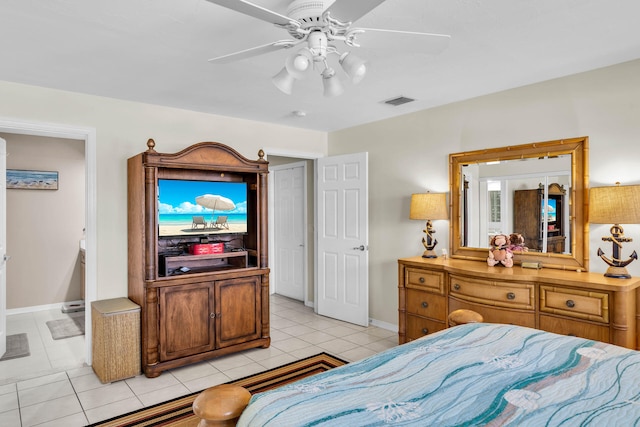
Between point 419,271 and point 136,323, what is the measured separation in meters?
2.52

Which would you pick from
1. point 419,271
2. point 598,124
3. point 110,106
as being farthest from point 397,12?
point 110,106

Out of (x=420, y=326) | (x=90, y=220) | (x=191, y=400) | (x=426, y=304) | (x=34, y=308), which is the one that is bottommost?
(x=191, y=400)

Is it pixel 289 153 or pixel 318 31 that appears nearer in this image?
pixel 318 31

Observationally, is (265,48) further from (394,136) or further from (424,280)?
(394,136)

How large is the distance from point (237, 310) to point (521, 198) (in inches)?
110

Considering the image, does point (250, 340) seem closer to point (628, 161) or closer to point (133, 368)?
point (133, 368)

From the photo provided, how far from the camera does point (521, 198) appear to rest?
347 centimetres

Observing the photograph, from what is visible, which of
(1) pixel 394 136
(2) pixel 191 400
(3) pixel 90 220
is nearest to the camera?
(2) pixel 191 400

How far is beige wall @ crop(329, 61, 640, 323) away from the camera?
9.53 ft

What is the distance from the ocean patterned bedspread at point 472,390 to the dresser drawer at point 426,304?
1.79 meters

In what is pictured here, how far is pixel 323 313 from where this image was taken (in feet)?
17.0

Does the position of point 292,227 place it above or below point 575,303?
above

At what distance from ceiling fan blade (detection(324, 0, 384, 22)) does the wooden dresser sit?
226 cm

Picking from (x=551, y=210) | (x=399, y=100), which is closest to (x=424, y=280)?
(x=551, y=210)
